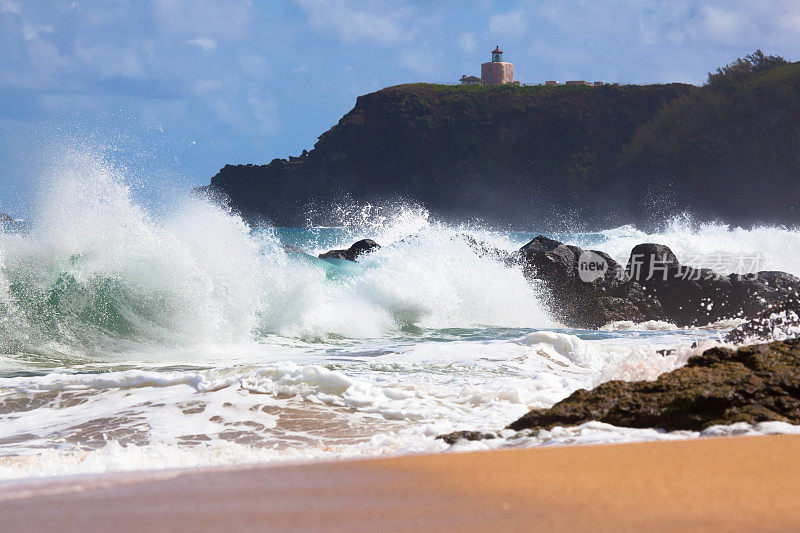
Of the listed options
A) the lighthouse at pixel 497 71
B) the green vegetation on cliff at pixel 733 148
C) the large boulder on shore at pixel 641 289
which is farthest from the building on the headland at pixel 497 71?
the large boulder on shore at pixel 641 289

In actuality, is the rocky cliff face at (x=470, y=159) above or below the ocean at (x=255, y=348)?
above

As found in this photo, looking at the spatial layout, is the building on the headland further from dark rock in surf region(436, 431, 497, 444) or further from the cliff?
dark rock in surf region(436, 431, 497, 444)

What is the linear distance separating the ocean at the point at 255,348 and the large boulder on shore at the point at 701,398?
0.15 metres

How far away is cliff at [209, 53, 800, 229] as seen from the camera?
64.1m

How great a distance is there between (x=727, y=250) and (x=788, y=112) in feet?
158

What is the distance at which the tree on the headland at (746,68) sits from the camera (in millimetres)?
67500

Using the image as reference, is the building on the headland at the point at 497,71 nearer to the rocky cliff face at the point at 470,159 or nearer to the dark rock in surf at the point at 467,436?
the rocky cliff face at the point at 470,159

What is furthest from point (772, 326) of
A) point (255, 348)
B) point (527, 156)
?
point (527, 156)

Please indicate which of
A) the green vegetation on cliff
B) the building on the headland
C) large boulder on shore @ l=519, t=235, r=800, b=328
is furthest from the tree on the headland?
large boulder on shore @ l=519, t=235, r=800, b=328

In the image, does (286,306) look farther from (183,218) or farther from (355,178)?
(355,178)

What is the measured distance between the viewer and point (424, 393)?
500cm

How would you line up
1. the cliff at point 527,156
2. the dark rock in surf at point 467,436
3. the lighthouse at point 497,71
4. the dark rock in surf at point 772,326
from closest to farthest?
the dark rock in surf at point 467,436 < the dark rock in surf at point 772,326 < the cliff at point 527,156 < the lighthouse at point 497,71

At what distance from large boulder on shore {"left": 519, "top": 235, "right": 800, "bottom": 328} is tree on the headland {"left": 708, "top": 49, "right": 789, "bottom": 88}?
62.2 meters

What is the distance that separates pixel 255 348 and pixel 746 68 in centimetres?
7348
